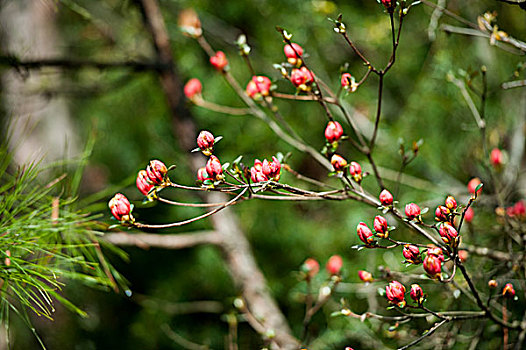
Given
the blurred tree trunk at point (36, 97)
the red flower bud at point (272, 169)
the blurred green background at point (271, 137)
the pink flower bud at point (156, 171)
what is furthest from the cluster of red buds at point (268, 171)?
the blurred tree trunk at point (36, 97)

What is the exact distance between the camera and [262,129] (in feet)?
6.29

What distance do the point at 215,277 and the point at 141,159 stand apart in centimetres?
66

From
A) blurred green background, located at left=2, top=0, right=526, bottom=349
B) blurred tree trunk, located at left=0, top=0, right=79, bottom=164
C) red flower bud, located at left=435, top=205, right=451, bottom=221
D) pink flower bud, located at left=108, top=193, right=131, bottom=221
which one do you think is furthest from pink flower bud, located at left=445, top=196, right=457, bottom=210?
blurred tree trunk, located at left=0, top=0, right=79, bottom=164

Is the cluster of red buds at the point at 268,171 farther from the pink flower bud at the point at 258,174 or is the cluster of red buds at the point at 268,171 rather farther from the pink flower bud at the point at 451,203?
the pink flower bud at the point at 451,203

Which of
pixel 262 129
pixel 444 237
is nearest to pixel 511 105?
pixel 262 129

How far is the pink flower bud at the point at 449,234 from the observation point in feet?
1.68

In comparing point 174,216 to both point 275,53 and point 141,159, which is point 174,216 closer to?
point 141,159

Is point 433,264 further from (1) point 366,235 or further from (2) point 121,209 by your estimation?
(2) point 121,209

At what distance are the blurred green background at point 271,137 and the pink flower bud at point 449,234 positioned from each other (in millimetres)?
865

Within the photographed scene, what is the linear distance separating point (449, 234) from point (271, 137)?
4.75ft

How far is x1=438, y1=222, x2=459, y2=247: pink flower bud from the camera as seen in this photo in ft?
1.68

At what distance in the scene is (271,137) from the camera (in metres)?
1.94

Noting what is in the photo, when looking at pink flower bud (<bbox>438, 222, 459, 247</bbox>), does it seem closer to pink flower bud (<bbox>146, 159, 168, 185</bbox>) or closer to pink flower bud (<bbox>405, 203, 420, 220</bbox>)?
pink flower bud (<bbox>405, 203, 420, 220</bbox>)

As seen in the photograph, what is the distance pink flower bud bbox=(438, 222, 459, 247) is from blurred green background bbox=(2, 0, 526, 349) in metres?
0.86
